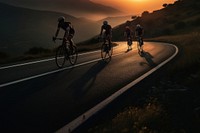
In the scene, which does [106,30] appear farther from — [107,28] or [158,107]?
[158,107]

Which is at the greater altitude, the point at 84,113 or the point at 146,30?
the point at 84,113

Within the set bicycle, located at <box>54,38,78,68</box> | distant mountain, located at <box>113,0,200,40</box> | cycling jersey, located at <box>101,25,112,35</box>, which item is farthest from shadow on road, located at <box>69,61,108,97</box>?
distant mountain, located at <box>113,0,200,40</box>

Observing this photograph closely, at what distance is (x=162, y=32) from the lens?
3504 inches

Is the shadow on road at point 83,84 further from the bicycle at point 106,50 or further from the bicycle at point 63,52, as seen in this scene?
the bicycle at point 106,50

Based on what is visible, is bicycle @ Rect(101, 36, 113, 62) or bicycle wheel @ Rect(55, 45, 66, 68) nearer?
bicycle wheel @ Rect(55, 45, 66, 68)

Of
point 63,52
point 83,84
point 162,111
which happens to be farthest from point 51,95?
point 63,52

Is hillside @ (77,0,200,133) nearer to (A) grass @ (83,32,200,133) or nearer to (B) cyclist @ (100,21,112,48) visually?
(A) grass @ (83,32,200,133)

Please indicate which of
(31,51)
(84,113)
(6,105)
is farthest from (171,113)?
(31,51)

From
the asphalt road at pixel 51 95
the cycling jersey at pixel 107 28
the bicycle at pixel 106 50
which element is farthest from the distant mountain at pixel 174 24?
the asphalt road at pixel 51 95

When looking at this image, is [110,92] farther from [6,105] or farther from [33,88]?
[6,105]

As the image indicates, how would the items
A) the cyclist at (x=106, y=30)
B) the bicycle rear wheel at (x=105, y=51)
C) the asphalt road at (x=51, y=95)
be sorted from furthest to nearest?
the bicycle rear wheel at (x=105, y=51) → the cyclist at (x=106, y=30) → the asphalt road at (x=51, y=95)

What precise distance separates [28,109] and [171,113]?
117 inches

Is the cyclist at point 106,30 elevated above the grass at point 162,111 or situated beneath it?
elevated above

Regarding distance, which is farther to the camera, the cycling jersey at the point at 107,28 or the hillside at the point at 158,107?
the cycling jersey at the point at 107,28
